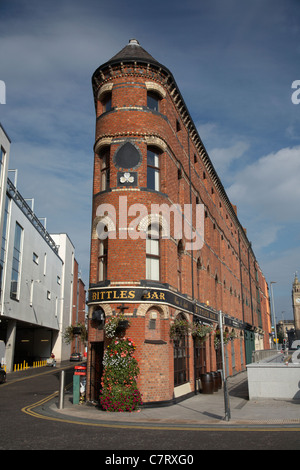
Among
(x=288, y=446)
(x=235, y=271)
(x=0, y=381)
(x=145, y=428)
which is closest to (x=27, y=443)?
(x=145, y=428)

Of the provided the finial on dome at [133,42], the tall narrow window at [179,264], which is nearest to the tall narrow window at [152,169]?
the tall narrow window at [179,264]

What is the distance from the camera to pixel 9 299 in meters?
36.3

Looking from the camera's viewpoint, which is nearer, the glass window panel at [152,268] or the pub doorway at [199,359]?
the glass window panel at [152,268]

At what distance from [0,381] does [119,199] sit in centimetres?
1705

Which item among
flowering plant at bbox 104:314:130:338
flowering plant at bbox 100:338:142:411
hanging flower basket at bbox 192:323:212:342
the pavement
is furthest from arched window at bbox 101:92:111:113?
the pavement

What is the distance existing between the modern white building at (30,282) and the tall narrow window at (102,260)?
64.1ft

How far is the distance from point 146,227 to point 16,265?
2629 centimetres

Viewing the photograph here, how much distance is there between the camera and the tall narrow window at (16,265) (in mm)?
37497

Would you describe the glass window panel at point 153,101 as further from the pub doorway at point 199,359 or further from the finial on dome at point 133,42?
the pub doorway at point 199,359

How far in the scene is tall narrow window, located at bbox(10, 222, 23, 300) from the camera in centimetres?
3750

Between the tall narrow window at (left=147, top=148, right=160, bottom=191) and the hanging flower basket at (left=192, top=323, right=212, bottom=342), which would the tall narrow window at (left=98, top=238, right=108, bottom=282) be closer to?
the tall narrow window at (left=147, top=148, right=160, bottom=191)

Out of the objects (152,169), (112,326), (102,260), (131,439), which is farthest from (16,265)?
(131,439)

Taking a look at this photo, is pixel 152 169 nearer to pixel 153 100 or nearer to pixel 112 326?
pixel 153 100

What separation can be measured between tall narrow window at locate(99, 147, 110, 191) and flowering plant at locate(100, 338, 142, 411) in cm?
736
